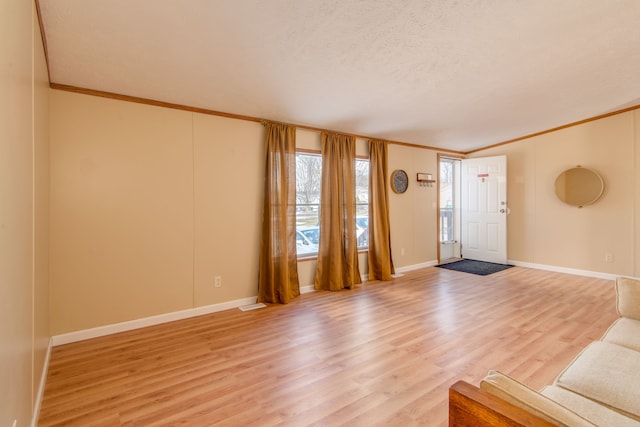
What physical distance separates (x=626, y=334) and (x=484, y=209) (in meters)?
4.50

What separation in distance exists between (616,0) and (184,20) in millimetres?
3028

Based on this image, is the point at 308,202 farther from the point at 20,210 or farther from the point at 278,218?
the point at 20,210

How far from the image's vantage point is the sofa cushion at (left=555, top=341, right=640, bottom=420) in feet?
3.84

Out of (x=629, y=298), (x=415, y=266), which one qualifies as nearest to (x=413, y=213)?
(x=415, y=266)

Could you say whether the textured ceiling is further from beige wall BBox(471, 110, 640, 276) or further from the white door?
the white door

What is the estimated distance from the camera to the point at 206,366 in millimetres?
2240

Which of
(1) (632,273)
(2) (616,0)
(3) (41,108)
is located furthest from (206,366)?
(1) (632,273)

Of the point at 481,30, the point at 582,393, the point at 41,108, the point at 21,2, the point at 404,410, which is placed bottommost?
the point at 404,410

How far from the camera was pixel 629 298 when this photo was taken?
1.93 m

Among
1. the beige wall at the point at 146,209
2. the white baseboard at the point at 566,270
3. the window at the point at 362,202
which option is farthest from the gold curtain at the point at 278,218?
the white baseboard at the point at 566,270

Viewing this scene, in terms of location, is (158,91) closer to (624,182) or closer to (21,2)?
(21,2)

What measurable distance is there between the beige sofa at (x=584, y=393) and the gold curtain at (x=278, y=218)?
281 centimetres

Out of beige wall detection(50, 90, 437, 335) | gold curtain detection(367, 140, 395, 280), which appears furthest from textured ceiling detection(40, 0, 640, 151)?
gold curtain detection(367, 140, 395, 280)

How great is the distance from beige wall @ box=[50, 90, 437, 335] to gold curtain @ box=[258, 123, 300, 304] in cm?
13
